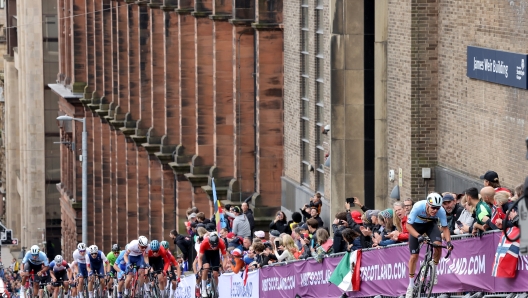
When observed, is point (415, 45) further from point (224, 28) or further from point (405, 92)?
point (224, 28)

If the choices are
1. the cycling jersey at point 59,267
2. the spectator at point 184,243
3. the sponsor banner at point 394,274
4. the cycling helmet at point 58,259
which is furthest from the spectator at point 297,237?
the cycling jersey at point 59,267

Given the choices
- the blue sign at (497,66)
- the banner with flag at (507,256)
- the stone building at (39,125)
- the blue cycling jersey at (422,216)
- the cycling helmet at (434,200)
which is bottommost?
the stone building at (39,125)

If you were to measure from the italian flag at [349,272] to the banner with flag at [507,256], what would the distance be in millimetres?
4443

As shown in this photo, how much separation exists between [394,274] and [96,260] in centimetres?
1521

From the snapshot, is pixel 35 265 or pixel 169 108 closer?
pixel 35 265

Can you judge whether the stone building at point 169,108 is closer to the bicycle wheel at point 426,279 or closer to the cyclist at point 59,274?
the cyclist at point 59,274

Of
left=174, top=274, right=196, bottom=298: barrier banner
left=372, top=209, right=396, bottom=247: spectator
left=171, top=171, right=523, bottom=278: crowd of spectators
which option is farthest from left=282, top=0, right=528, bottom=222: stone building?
left=174, top=274, right=196, bottom=298: barrier banner

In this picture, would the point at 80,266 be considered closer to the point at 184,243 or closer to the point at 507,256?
the point at 184,243

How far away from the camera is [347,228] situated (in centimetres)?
2500

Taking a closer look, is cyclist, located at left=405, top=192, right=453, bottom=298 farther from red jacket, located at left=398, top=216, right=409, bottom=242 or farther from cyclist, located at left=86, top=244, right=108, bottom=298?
cyclist, located at left=86, top=244, right=108, bottom=298

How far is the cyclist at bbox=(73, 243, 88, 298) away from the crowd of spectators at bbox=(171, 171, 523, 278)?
296 centimetres

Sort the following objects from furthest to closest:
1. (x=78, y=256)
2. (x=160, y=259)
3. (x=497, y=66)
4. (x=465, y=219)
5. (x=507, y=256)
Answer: (x=78, y=256)
(x=160, y=259)
(x=497, y=66)
(x=465, y=219)
(x=507, y=256)

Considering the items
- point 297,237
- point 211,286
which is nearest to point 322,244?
point 297,237

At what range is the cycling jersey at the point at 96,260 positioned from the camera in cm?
3753
